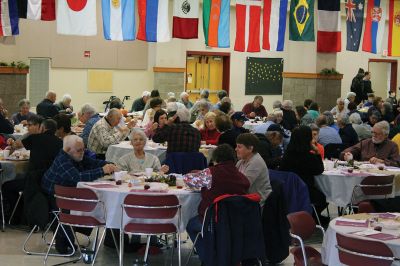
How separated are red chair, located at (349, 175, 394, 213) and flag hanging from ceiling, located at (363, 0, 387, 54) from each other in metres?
9.87

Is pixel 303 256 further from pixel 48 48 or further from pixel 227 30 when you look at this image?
pixel 48 48

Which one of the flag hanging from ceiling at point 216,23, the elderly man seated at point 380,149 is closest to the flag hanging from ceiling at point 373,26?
the flag hanging from ceiling at point 216,23

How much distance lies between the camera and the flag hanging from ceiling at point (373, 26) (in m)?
18.9

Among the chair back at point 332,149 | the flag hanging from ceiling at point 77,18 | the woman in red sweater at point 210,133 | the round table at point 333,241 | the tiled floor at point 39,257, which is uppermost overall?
the flag hanging from ceiling at point 77,18

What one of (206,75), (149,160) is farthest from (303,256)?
(206,75)

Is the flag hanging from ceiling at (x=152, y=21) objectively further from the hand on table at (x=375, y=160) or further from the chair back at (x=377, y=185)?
the chair back at (x=377, y=185)

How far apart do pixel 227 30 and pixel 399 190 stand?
7.73m

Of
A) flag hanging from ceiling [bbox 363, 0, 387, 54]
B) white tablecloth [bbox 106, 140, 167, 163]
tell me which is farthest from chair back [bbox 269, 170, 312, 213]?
flag hanging from ceiling [bbox 363, 0, 387, 54]

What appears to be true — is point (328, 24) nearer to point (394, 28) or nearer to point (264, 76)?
point (394, 28)

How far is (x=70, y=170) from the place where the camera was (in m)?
8.28

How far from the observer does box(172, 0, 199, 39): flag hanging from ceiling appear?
16.5 metres

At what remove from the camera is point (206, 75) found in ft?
79.6

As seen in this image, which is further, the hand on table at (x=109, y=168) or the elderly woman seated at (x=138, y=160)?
the elderly woman seated at (x=138, y=160)

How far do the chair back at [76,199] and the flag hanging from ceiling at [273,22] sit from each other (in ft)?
34.4
